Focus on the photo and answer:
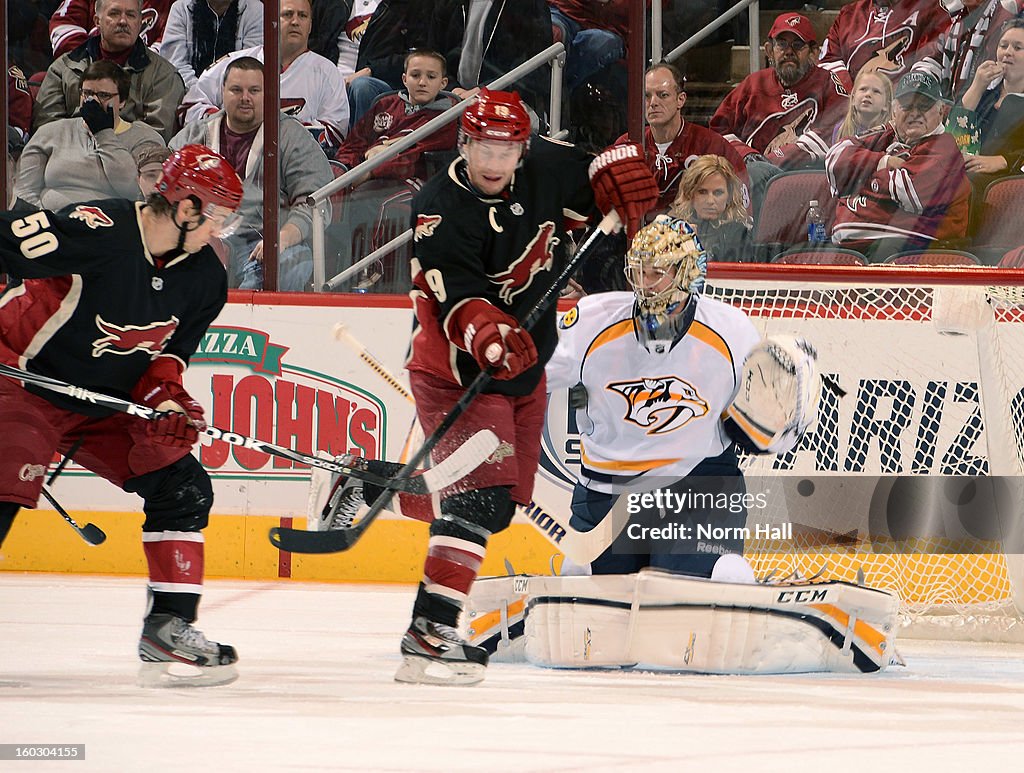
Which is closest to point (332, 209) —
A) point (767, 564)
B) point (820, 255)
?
point (820, 255)

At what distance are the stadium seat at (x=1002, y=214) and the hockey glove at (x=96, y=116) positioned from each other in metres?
2.84

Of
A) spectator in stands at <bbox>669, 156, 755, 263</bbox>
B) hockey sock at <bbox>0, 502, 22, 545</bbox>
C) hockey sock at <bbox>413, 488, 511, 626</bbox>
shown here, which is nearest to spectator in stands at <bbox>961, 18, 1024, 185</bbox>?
spectator in stands at <bbox>669, 156, 755, 263</bbox>

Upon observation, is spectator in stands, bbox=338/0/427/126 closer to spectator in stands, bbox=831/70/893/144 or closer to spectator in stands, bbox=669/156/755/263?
spectator in stands, bbox=669/156/755/263

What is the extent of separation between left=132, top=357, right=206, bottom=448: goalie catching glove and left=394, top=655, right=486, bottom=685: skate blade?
1.97 feet

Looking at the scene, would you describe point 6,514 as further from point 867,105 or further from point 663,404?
point 867,105

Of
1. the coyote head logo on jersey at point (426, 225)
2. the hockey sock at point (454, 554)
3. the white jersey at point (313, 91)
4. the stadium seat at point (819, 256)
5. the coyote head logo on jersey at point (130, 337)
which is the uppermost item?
the white jersey at point (313, 91)

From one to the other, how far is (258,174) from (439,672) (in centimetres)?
251

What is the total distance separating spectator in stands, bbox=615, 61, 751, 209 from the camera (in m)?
4.77

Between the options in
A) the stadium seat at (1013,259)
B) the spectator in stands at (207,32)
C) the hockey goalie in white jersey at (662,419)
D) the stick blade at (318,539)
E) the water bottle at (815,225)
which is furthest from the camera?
the spectator in stands at (207,32)

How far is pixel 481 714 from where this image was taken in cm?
257

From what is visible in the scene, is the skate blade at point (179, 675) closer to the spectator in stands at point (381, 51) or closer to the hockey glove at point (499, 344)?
the hockey glove at point (499, 344)

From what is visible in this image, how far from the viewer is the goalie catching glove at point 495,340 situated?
291cm

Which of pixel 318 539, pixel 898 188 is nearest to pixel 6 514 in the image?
pixel 318 539

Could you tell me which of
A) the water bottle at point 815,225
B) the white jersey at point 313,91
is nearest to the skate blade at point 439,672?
the water bottle at point 815,225
